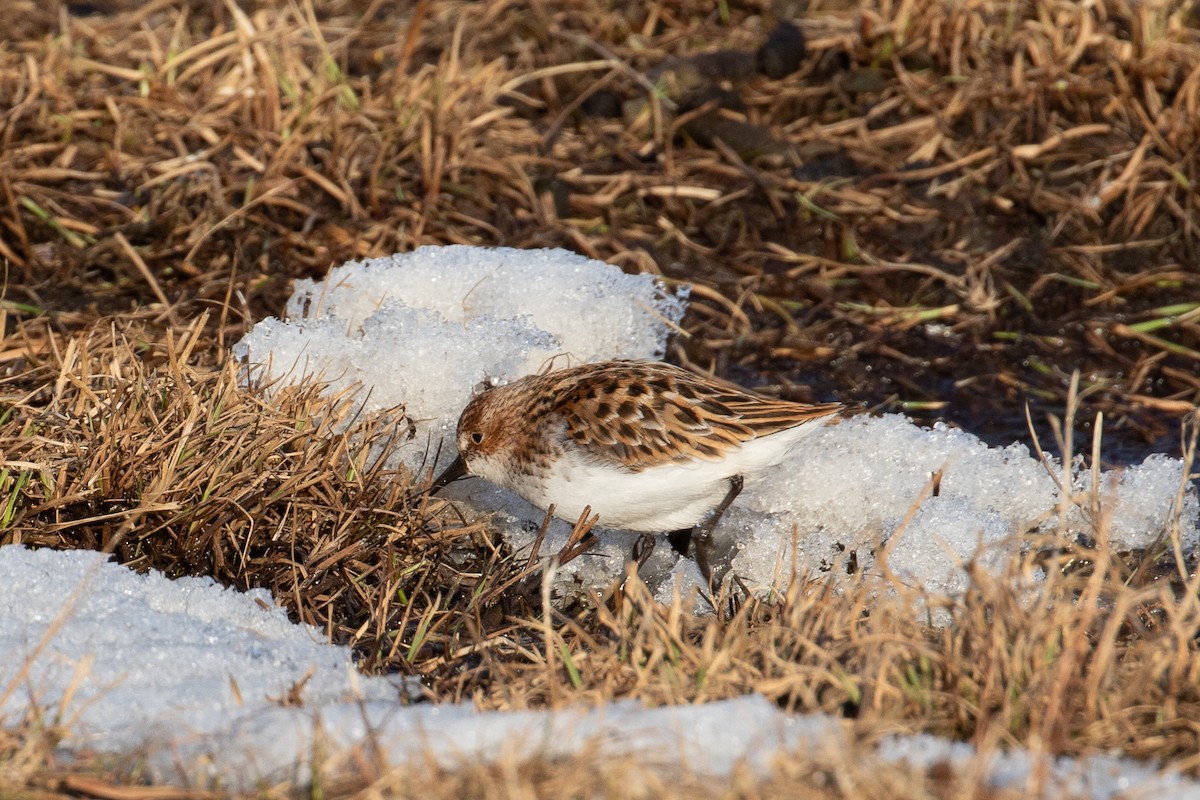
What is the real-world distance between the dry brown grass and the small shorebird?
33 centimetres

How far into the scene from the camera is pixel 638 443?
4488mm

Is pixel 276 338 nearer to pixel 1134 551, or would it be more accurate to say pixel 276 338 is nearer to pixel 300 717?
pixel 300 717

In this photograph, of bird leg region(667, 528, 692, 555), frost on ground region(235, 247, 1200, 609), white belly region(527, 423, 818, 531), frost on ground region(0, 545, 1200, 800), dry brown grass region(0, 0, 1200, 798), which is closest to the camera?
frost on ground region(0, 545, 1200, 800)

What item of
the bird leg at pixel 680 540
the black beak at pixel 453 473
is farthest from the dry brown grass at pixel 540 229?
the bird leg at pixel 680 540

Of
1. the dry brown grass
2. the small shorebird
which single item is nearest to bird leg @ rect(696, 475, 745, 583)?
the small shorebird

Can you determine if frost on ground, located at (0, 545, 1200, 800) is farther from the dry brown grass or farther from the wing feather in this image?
the wing feather

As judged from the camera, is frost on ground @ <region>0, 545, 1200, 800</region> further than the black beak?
No

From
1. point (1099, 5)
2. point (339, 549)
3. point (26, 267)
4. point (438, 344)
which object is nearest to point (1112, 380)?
point (1099, 5)

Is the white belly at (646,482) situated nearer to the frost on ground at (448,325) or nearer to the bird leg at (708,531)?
the bird leg at (708,531)

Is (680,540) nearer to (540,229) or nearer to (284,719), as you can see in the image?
(540,229)

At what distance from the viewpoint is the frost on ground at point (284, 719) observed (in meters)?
2.89

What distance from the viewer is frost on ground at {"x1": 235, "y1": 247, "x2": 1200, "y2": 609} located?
493 cm

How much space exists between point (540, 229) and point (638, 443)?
2.51 meters

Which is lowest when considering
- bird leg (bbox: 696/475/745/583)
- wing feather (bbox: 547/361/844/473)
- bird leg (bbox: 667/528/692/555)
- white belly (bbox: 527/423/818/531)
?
bird leg (bbox: 667/528/692/555)
